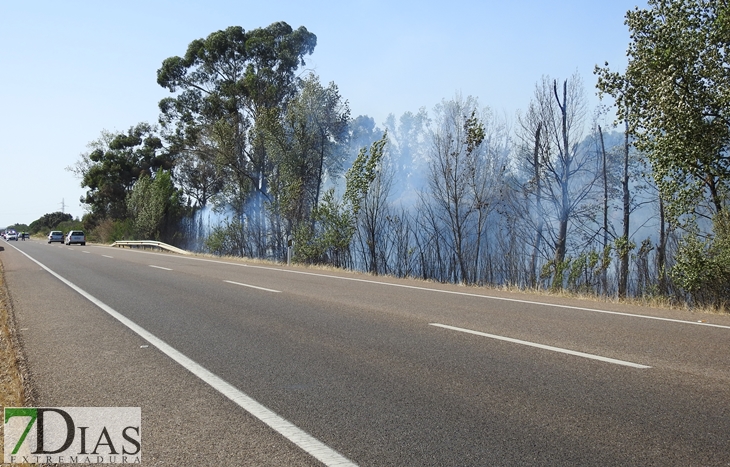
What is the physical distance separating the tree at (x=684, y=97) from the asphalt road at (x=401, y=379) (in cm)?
450

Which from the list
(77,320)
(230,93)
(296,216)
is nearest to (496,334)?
(77,320)

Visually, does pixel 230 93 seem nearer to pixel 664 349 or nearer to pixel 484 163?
pixel 484 163

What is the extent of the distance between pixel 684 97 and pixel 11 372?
13.5 metres

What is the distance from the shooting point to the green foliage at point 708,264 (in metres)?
14.0

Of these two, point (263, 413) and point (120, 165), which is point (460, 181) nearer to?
point (263, 413)

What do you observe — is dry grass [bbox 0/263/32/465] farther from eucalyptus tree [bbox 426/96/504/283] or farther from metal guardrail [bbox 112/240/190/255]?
metal guardrail [bbox 112/240/190/255]

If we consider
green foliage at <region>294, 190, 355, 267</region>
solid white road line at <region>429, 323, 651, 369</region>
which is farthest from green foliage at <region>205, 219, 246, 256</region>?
solid white road line at <region>429, 323, 651, 369</region>

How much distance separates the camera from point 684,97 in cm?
1434

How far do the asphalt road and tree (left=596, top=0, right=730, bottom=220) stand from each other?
4.50 metres

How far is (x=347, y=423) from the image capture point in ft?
15.8

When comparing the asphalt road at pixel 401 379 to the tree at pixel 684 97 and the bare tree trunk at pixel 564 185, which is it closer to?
the tree at pixel 684 97

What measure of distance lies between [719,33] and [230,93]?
43.9m

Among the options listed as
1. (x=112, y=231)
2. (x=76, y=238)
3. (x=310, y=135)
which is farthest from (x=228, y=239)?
(x=112, y=231)

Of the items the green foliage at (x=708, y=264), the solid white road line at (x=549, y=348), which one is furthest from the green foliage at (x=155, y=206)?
the solid white road line at (x=549, y=348)
